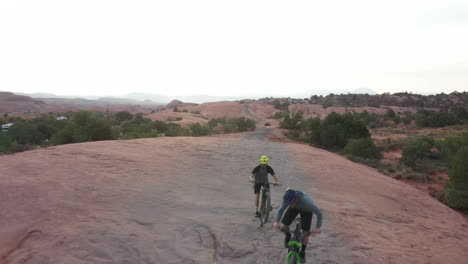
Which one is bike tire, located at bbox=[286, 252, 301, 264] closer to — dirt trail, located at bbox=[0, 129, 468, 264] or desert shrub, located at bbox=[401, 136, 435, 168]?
dirt trail, located at bbox=[0, 129, 468, 264]

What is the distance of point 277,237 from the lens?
22.5ft

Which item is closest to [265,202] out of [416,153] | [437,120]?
[416,153]

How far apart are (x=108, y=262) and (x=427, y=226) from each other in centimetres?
946

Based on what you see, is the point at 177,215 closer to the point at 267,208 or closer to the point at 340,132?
the point at 267,208

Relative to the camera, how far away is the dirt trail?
589 centimetres

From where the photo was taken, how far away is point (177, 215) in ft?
25.3

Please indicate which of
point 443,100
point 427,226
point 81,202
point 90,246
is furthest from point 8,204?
point 443,100

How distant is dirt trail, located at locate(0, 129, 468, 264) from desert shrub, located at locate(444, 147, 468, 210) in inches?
79.8

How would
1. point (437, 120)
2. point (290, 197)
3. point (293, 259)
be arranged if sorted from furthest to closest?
point (437, 120)
point (293, 259)
point (290, 197)

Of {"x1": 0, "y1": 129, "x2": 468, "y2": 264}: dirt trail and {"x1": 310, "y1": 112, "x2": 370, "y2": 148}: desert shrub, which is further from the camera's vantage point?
{"x1": 310, "y1": 112, "x2": 370, "y2": 148}: desert shrub

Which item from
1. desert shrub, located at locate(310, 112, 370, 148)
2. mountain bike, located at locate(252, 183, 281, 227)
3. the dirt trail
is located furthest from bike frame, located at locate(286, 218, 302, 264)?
desert shrub, located at locate(310, 112, 370, 148)

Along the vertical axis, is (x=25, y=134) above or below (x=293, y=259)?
below

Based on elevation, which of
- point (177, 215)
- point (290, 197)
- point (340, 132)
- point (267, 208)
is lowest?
point (177, 215)

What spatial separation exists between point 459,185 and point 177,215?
14.4 metres
